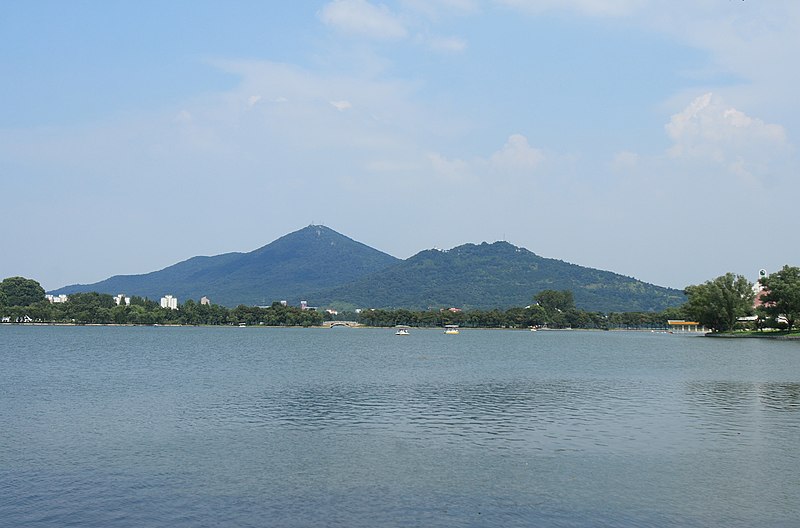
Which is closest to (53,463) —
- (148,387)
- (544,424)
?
(544,424)

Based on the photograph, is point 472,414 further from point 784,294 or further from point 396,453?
point 784,294

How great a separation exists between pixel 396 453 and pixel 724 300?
6072 inches

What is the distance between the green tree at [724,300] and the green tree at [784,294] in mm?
11485

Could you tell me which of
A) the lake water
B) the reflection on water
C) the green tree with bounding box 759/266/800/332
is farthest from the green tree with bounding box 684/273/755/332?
the reflection on water

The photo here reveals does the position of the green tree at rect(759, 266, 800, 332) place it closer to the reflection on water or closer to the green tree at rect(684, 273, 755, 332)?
the green tree at rect(684, 273, 755, 332)

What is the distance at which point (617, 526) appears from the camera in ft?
67.1

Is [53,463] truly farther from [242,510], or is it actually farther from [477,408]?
[477,408]

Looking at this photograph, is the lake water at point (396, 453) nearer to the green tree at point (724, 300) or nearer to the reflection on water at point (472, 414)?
the reflection on water at point (472, 414)

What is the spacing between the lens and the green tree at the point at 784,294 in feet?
453

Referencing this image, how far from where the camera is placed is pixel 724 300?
16538cm

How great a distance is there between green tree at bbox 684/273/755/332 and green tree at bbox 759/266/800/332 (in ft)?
37.7

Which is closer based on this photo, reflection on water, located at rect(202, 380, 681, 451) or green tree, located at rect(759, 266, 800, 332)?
reflection on water, located at rect(202, 380, 681, 451)

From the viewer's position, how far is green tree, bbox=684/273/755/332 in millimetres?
164875

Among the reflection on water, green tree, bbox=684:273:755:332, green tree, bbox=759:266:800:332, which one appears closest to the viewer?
the reflection on water
